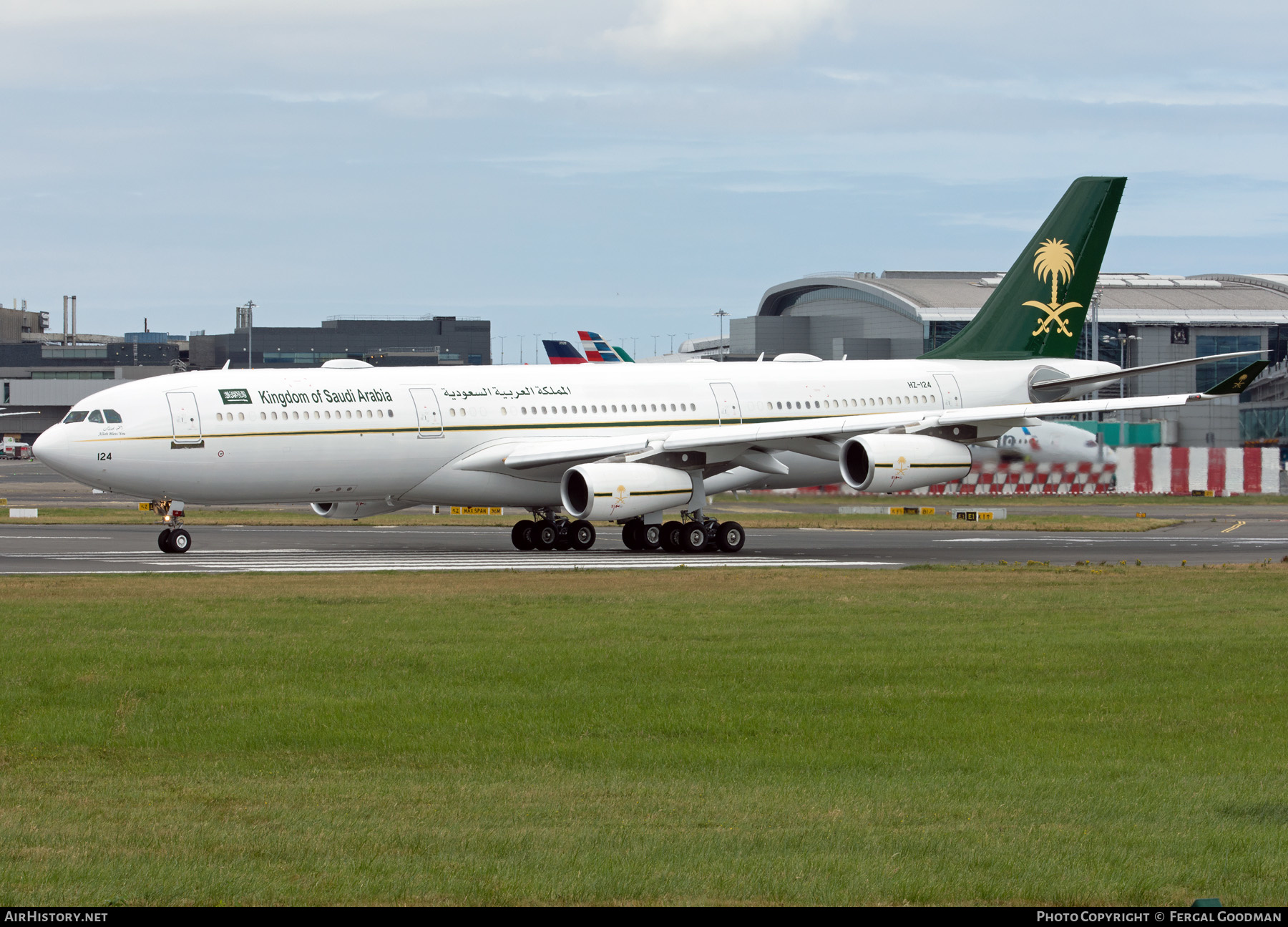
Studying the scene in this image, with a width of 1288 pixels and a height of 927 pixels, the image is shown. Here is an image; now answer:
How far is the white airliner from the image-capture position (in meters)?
34.8

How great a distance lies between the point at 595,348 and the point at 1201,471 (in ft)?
123

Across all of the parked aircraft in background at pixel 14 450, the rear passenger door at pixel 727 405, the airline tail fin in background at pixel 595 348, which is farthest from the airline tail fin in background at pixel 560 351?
the parked aircraft in background at pixel 14 450

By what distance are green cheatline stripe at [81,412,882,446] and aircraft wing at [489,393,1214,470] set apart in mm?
491

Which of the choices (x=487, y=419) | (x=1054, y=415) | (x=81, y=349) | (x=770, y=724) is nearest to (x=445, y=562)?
(x=487, y=419)

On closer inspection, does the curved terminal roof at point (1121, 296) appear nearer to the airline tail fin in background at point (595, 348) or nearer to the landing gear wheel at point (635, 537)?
the airline tail fin in background at point (595, 348)

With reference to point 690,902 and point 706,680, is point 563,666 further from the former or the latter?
point 690,902

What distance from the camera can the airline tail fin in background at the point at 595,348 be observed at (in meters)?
93.1

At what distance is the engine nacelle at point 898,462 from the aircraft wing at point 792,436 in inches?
A: 18.6

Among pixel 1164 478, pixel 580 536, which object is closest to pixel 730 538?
pixel 580 536

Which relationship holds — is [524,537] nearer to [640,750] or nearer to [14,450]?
[640,750]

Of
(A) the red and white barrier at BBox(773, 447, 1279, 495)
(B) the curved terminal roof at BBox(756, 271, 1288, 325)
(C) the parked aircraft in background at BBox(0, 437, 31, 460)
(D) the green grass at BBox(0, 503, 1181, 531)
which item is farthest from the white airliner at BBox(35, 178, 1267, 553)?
(C) the parked aircraft in background at BBox(0, 437, 31, 460)

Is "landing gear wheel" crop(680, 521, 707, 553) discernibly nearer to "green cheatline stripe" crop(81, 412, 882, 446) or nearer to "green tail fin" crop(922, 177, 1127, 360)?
"green cheatline stripe" crop(81, 412, 882, 446)
